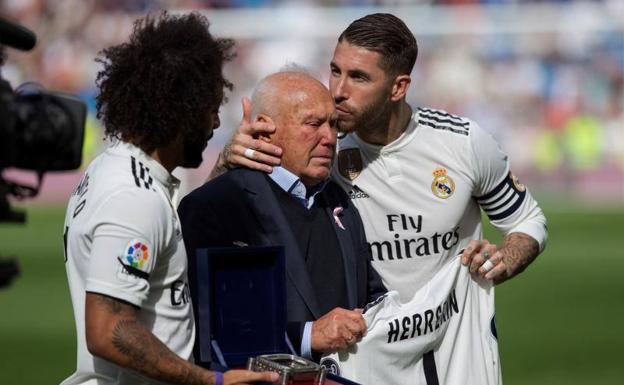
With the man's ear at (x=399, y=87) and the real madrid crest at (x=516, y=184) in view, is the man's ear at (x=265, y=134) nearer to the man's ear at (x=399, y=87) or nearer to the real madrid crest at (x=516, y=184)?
the man's ear at (x=399, y=87)

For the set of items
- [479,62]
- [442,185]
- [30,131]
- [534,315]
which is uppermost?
[30,131]

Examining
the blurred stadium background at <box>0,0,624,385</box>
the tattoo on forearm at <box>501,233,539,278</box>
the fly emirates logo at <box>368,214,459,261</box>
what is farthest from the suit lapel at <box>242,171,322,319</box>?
the blurred stadium background at <box>0,0,624,385</box>

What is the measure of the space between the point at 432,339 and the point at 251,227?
3.04ft

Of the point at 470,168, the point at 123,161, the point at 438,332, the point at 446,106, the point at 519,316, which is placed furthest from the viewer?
the point at 446,106

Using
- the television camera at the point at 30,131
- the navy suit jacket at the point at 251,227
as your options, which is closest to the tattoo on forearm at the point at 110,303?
the television camera at the point at 30,131

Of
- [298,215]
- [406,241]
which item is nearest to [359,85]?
[406,241]

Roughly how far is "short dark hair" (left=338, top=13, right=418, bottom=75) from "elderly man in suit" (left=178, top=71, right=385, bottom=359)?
0.74 m

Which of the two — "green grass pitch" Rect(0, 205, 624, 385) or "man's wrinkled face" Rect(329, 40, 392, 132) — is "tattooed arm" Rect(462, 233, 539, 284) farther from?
"green grass pitch" Rect(0, 205, 624, 385)

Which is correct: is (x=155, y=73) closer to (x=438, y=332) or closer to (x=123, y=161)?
(x=123, y=161)

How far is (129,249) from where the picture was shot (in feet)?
10.9

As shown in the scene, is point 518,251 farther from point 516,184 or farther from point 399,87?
point 399,87

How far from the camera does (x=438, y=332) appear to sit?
4539 mm

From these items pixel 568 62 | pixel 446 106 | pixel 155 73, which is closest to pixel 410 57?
pixel 155 73

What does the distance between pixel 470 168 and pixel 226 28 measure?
2285cm
